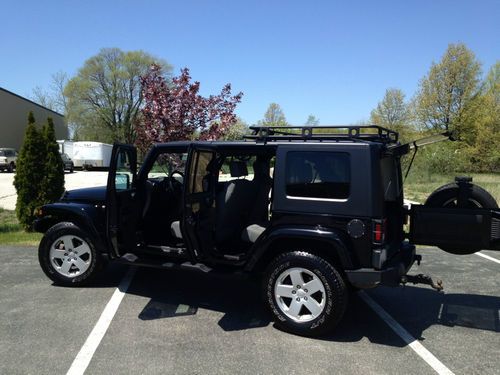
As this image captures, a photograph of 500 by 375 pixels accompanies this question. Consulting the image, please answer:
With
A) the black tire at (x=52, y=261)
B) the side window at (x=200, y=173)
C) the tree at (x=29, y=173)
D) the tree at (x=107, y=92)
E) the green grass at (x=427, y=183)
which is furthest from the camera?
the tree at (x=107, y=92)

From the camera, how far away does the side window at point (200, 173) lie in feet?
15.8

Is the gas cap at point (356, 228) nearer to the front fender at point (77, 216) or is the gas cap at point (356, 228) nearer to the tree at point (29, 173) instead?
the front fender at point (77, 216)

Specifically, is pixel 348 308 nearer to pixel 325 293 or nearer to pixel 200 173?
pixel 325 293

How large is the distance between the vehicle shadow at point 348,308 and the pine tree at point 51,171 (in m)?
4.02

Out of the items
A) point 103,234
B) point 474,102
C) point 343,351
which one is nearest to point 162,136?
point 103,234

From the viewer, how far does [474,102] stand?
131ft

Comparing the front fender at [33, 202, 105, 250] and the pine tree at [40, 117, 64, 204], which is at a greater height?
the pine tree at [40, 117, 64, 204]

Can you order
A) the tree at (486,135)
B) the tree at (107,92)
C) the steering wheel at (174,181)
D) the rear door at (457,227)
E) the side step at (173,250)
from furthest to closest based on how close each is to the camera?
the tree at (107,92), the tree at (486,135), the steering wheel at (174,181), the side step at (173,250), the rear door at (457,227)

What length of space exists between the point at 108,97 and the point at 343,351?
56.0 m

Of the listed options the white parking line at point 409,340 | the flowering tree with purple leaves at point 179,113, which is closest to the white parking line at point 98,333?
the white parking line at point 409,340

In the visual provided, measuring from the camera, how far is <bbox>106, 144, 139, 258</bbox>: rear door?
16.9 feet

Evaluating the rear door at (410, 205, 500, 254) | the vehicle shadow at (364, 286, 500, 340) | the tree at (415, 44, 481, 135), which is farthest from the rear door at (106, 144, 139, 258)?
the tree at (415, 44, 481, 135)

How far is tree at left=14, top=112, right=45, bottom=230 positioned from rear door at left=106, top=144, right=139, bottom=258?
4.77 meters

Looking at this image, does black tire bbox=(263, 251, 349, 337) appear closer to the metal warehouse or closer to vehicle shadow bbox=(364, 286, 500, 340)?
vehicle shadow bbox=(364, 286, 500, 340)
